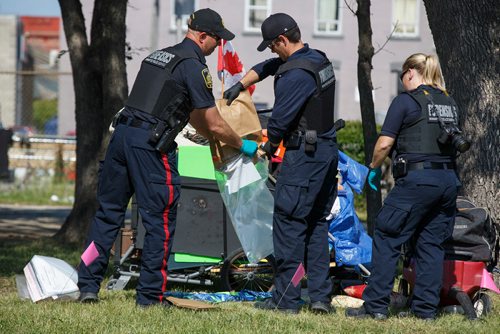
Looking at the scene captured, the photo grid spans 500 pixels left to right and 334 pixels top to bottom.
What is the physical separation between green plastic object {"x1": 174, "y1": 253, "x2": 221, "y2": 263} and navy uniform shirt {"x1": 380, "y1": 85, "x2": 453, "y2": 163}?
1.83 metres

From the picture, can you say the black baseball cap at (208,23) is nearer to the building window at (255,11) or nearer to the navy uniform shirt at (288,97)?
the navy uniform shirt at (288,97)

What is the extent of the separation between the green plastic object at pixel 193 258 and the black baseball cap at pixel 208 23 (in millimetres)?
1784

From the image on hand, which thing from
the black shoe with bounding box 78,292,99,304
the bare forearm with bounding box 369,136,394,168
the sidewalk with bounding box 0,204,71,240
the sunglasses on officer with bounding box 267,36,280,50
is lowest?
the sidewalk with bounding box 0,204,71,240

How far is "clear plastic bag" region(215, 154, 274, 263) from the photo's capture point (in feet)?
22.8

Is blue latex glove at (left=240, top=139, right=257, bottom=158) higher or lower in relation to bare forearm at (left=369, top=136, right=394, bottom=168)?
lower

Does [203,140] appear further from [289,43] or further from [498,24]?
[498,24]

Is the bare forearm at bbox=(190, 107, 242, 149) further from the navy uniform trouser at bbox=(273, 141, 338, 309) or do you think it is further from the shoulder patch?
the navy uniform trouser at bbox=(273, 141, 338, 309)

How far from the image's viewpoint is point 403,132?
639cm

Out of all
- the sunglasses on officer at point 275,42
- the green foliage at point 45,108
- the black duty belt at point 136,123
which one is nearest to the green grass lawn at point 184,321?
the black duty belt at point 136,123

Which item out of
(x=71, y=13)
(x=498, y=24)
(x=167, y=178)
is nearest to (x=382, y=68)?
(x=71, y=13)

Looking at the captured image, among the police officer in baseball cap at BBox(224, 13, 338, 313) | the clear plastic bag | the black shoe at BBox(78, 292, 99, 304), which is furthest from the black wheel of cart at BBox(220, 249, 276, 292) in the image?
the black shoe at BBox(78, 292, 99, 304)

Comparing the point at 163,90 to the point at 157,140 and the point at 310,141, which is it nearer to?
the point at 157,140

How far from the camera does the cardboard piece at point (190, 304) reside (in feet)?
21.0

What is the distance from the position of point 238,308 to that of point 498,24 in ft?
10.3
